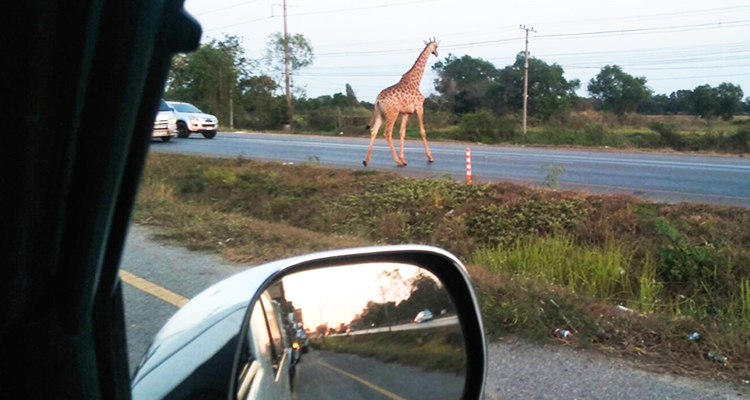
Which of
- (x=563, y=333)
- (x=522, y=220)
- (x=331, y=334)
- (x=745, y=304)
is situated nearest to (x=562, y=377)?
(x=563, y=333)

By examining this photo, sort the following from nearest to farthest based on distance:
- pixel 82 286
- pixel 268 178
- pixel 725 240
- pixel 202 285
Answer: pixel 82 286 → pixel 202 285 → pixel 725 240 → pixel 268 178

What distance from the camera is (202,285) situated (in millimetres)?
6918

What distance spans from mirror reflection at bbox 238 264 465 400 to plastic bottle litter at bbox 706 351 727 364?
3162mm

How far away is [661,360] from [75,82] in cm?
452

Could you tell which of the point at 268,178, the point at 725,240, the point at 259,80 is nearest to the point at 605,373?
the point at 725,240

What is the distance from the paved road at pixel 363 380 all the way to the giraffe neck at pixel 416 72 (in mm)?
14834

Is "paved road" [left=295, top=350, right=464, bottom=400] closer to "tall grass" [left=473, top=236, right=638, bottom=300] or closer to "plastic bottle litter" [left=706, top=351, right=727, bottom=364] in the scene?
"plastic bottle litter" [left=706, top=351, right=727, bottom=364]

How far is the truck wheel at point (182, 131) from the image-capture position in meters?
28.3

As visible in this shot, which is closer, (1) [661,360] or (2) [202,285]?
(1) [661,360]

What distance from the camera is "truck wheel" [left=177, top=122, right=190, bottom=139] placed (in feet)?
92.9

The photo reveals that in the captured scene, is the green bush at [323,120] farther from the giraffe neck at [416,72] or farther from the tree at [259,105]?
the giraffe neck at [416,72]

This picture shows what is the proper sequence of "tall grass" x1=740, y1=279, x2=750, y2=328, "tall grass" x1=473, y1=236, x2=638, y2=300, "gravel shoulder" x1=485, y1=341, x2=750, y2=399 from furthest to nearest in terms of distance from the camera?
1. "tall grass" x1=473, y1=236, x2=638, y2=300
2. "tall grass" x1=740, y1=279, x2=750, y2=328
3. "gravel shoulder" x1=485, y1=341, x2=750, y2=399

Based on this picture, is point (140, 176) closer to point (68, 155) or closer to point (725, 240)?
point (68, 155)

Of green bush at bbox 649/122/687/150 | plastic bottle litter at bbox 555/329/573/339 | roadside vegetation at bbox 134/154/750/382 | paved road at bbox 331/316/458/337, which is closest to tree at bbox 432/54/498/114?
green bush at bbox 649/122/687/150
